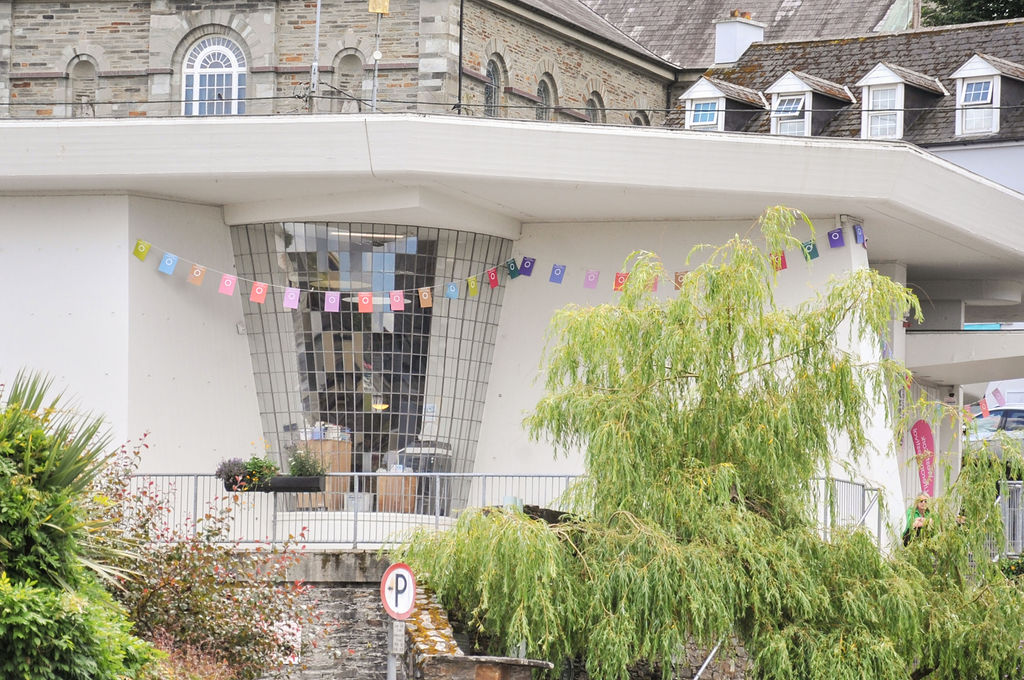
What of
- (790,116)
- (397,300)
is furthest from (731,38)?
(397,300)

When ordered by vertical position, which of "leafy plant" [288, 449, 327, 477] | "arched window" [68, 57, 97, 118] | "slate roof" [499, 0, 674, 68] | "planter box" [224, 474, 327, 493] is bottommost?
"planter box" [224, 474, 327, 493]

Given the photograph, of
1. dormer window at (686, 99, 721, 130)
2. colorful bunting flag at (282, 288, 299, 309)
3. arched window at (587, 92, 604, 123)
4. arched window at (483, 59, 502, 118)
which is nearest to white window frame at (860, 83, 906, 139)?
dormer window at (686, 99, 721, 130)

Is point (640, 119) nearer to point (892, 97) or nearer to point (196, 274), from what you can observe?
point (892, 97)

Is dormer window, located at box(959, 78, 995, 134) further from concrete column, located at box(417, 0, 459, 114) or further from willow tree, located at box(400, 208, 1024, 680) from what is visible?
willow tree, located at box(400, 208, 1024, 680)

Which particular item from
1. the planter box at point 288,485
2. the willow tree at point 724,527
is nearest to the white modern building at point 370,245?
the planter box at point 288,485

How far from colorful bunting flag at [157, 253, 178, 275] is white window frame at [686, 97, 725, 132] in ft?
50.0

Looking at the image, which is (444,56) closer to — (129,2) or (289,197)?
(129,2)

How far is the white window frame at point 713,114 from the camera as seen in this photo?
33.2 meters

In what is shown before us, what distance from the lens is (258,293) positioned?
21.1 metres

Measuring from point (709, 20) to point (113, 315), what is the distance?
23.5 meters

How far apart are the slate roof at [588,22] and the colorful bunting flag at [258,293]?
1158 centimetres

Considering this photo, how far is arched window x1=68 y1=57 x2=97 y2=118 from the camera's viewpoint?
30.2 metres

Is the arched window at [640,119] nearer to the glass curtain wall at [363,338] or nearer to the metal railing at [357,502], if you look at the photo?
the glass curtain wall at [363,338]

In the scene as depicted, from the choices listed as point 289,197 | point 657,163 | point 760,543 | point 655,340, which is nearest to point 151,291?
point 289,197
